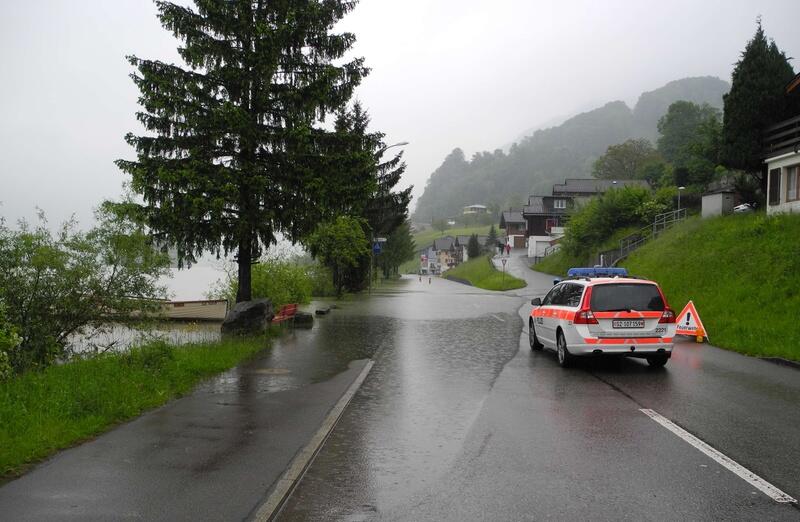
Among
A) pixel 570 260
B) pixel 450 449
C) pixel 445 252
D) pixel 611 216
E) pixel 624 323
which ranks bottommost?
pixel 450 449

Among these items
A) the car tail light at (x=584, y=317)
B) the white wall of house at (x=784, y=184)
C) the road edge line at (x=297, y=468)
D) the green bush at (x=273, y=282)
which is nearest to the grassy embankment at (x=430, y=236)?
the white wall of house at (x=784, y=184)

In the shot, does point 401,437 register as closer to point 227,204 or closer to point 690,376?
point 690,376

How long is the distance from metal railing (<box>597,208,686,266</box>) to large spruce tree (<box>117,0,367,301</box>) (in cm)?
2978

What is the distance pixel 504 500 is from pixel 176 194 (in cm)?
1196

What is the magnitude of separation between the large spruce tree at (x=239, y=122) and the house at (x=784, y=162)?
61.3 ft

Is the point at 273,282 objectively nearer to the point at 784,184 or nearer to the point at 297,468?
the point at 297,468

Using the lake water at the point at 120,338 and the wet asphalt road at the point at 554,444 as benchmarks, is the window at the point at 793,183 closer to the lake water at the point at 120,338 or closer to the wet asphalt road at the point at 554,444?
the wet asphalt road at the point at 554,444

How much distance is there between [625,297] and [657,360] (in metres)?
1.33

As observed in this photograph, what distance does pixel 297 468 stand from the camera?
18.4 feet

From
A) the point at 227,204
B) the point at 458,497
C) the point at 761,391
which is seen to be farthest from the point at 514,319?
the point at 458,497

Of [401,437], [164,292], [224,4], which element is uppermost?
[224,4]

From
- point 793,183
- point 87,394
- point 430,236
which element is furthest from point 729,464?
point 430,236

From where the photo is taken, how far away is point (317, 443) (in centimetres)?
647

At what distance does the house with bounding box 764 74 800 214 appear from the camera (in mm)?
25562
